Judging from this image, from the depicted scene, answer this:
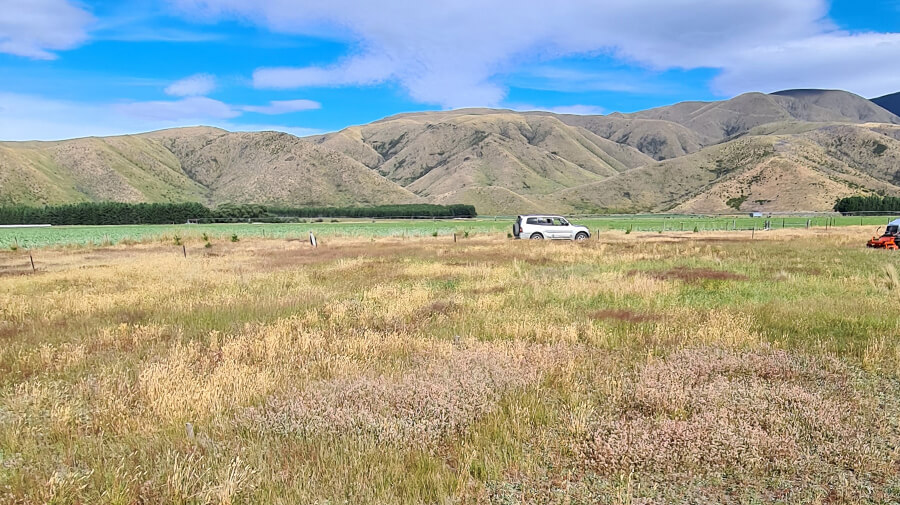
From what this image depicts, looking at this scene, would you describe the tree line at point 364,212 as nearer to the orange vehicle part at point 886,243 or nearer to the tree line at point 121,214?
the tree line at point 121,214

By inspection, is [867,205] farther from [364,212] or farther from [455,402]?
[455,402]

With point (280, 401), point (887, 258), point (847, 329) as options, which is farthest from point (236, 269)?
point (887, 258)

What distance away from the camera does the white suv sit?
3631cm

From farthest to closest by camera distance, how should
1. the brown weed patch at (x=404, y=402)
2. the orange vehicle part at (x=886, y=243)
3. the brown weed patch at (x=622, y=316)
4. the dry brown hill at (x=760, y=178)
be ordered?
the dry brown hill at (x=760, y=178), the orange vehicle part at (x=886, y=243), the brown weed patch at (x=622, y=316), the brown weed patch at (x=404, y=402)

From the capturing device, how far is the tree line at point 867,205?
108000 mm

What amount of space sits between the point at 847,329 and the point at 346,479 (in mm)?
9203

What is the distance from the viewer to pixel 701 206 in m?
144

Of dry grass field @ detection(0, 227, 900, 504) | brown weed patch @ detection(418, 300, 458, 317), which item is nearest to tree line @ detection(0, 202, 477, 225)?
dry grass field @ detection(0, 227, 900, 504)

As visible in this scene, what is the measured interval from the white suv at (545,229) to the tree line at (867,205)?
338 feet

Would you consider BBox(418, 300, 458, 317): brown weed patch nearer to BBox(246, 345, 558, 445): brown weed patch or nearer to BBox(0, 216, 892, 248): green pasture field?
BBox(246, 345, 558, 445): brown weed patch

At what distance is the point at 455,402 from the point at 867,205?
453ft

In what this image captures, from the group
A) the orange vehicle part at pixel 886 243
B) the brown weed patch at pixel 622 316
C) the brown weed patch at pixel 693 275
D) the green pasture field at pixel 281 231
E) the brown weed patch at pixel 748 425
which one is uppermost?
the green pasture field at pixel 281 231

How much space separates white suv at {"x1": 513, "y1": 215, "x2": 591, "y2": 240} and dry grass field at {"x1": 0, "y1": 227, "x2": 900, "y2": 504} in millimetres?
24349

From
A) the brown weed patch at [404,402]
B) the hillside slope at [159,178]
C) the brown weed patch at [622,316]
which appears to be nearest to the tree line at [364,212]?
the hillside slope at [159,178]
